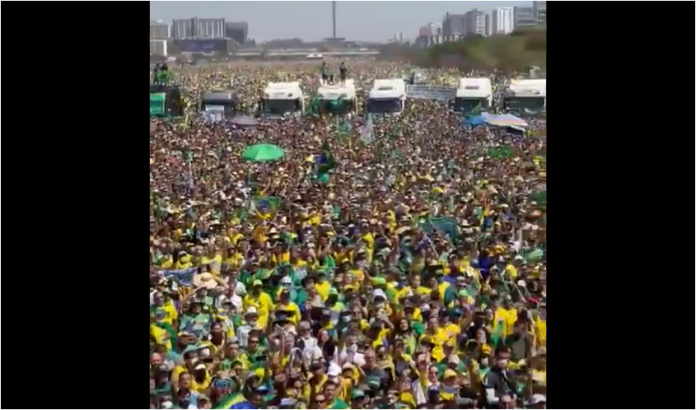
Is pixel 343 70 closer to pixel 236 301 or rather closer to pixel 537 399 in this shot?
pixel 236 301

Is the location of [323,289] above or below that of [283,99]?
below

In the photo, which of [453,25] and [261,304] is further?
[453,25]

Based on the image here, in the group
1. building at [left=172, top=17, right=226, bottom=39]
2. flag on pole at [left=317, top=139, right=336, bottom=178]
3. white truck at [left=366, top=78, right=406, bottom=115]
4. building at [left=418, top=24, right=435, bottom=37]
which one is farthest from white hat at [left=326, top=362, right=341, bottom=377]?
building at [left=172, top=17, right=226, bottom=39]

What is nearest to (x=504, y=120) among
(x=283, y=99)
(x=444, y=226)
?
(x=444, y=226)

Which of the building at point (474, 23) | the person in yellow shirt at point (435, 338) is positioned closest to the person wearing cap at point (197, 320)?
the person in yellow shirt at point (435, 338)

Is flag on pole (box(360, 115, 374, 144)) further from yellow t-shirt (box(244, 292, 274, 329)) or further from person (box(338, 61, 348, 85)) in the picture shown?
yellow t-shirt (box(244, 292, 274, 329))
